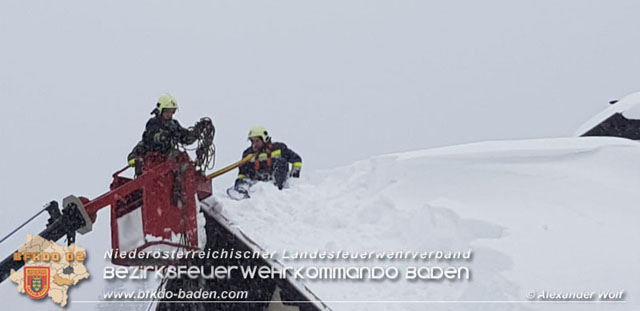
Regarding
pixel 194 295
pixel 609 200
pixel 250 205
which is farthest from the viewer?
pixel 250 205

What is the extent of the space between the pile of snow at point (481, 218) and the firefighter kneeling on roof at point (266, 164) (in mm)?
315

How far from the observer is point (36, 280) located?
5715 mm

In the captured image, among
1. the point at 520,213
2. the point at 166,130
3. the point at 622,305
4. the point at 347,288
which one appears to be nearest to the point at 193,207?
the point at 166,130

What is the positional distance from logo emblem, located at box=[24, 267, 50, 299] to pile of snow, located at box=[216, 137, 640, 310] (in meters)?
1.99

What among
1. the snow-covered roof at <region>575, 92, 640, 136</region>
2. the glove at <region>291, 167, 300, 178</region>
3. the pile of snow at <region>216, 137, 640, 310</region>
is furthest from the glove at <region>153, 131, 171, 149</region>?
the snow-covered roof at <region>575, 92, 640, 136</region>

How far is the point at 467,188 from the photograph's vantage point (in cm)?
680

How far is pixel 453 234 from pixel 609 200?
5.68 ft

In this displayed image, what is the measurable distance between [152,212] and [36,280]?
3.85 ft

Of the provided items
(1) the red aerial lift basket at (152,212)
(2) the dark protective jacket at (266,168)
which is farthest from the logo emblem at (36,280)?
(2) the dark protective jacket at (266,168)

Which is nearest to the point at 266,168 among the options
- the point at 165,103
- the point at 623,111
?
the point at 165,103

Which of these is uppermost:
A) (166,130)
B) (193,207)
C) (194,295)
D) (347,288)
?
(166,130)

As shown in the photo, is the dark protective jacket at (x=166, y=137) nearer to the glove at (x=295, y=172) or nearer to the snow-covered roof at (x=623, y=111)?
the glove at (x=295, y=172)

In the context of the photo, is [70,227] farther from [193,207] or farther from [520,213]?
[520,213]

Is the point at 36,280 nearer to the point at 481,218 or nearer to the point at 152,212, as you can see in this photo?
the point at 152,212
